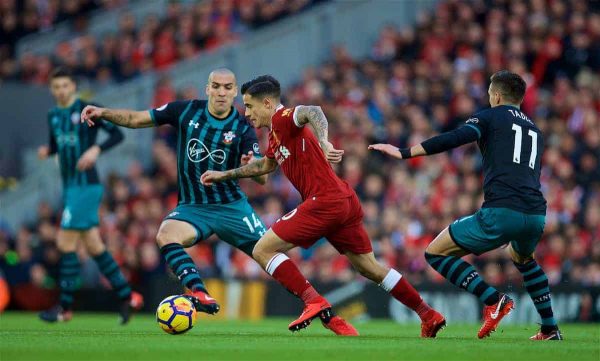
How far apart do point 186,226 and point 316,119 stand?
6.21ft

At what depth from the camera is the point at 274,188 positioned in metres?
18.9

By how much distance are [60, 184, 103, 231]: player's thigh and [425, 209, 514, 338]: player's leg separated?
4.73 meters

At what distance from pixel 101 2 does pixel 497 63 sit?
993 cm

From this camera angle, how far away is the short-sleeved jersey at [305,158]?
31.0ft

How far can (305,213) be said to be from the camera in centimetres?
945

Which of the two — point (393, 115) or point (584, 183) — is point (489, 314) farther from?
point (393, 115)

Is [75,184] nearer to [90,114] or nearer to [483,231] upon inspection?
[90,114]

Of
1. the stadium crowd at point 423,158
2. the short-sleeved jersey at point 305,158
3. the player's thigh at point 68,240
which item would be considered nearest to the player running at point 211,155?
the short-sleeved jersey at point 305,158

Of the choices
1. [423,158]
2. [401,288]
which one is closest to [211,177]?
[401,288]

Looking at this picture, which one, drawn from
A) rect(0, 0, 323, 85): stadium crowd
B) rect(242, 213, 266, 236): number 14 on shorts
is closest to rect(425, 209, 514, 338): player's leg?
rect(242, 213, 266, 236): number 14 on shorts

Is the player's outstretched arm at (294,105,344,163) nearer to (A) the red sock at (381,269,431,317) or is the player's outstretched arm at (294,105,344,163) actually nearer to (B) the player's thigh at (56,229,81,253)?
(A) the red sock at (381,269,431,317)

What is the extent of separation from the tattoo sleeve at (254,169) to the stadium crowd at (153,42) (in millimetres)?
12870

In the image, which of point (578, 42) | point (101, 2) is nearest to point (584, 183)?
point (578, 42)

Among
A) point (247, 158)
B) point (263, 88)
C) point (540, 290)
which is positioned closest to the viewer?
point (263, 88)
